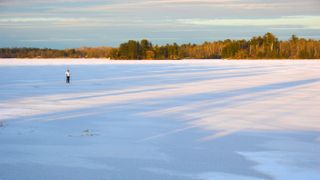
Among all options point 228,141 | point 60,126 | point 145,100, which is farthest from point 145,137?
point 145,100

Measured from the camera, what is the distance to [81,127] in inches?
388

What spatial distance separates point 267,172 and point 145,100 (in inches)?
349

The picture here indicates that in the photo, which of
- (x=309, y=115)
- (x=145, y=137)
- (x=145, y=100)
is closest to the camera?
(x=145, y=137)

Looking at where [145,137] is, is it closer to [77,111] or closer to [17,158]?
[17,158]

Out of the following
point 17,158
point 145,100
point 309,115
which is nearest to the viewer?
point 17,158

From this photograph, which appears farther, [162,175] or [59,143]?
[59,143]

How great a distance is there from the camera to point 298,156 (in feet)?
24.0

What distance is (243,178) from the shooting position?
6082 millimetres

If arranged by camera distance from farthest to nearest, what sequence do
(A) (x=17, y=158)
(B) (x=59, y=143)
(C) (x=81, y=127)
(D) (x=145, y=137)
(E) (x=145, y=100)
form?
(E) (x=145, y=100), (C) (x=81, y=127), (D) (x=145, y=137), (B) (x=59, y=143), (A) (x=17, y=158)

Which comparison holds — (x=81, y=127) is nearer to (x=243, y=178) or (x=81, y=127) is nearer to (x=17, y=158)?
(x=17, y=158)

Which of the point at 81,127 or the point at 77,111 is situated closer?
the point at 81,127

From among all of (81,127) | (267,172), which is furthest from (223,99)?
(267,172)

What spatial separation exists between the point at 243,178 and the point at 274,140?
2.61m

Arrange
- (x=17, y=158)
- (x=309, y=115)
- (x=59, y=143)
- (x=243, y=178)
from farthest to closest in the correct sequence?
(x=309, y=115), (x=59, y=143), (x=17, y=158), (x=243, y=178)
